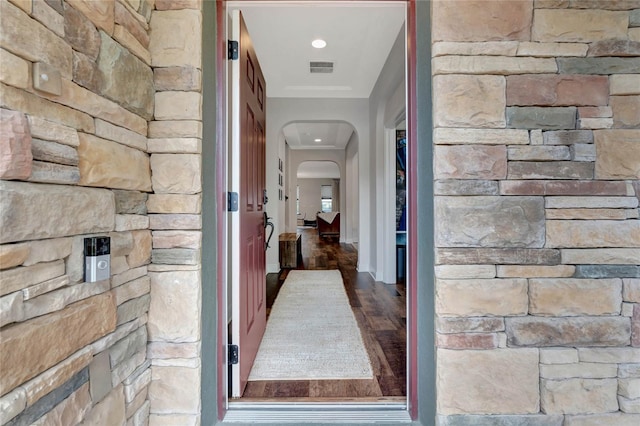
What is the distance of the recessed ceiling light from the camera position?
Answer: 3.03 m

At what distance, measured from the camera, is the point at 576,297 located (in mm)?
1289

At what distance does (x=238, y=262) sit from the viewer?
1644mm

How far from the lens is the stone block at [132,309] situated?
3.73 feet

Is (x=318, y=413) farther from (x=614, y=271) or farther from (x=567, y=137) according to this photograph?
(x=567, y=137)

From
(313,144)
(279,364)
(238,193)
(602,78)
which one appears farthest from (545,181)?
(313,144)

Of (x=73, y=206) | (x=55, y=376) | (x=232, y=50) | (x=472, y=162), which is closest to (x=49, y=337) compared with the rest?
(x=55, y=376)

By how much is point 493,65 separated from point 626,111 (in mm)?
585

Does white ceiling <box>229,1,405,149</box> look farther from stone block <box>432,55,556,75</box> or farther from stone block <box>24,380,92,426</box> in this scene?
stone block <box>24,380,92,426</box>

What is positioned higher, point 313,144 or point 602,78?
point 313,144

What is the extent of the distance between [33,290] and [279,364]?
1487 mm

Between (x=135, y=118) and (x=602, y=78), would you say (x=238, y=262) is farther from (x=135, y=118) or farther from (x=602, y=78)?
(x=602, y=78)

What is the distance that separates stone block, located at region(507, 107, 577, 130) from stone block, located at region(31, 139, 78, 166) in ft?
5.20

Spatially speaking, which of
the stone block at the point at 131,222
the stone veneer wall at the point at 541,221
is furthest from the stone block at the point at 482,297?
the stone block at the point at 131,222

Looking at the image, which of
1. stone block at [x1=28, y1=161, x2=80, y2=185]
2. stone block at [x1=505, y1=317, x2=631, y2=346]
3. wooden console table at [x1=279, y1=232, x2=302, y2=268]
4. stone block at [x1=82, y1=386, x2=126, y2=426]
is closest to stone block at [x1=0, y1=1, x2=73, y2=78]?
stone block at [x1=28, y1=161, x2=80, y2=185]
